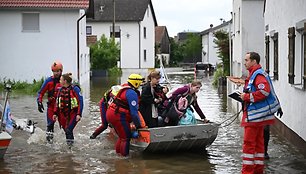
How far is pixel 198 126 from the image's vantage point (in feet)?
37.2

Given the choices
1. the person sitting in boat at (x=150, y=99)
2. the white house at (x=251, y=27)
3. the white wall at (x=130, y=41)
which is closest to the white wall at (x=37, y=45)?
the white house at (x=251, y=27)

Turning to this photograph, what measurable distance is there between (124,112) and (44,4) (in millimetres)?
20604

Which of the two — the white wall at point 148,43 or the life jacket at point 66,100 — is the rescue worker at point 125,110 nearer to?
the life jacket at point 66,100

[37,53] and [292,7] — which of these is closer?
[292,7]

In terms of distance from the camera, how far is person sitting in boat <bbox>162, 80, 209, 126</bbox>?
38.5 feet

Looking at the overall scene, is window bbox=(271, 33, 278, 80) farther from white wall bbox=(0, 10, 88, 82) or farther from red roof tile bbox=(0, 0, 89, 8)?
white wall bbox=(0, 10, 88, 82)

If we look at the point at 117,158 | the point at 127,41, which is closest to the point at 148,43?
the point at 127,41

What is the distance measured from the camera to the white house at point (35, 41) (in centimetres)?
3081

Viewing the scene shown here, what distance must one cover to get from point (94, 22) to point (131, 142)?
54967mm

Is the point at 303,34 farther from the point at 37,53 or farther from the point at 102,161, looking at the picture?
the point at 37,53

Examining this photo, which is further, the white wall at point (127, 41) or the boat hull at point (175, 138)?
the white wall at point (127, 41)

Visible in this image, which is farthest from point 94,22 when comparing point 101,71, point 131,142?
point 131,142

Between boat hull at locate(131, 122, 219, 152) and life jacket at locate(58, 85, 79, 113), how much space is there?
60.5 inches

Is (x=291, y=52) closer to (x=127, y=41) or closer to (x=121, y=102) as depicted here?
(x=121, y=102)
